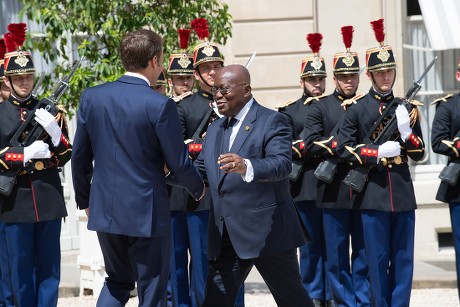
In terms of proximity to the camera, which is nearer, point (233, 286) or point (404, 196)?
point (233, 286)

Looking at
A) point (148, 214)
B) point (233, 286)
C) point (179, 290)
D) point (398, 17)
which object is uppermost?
point (398, 17)

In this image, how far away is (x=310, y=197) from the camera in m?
9.48

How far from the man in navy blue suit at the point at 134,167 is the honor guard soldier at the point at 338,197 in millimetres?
2699

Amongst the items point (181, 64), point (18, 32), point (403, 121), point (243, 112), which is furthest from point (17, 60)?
point (403, 121)

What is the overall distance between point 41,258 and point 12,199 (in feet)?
1.54

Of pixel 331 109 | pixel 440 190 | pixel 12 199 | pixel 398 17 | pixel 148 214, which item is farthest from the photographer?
pixel 398 17

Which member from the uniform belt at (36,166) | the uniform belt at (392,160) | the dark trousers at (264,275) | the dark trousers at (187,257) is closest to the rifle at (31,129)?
the uniform belt at (36,166)

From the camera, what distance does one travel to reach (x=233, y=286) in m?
6.62

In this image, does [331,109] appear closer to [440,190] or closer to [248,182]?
[440,190]

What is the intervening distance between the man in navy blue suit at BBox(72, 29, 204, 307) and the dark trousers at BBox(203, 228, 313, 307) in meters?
0.37

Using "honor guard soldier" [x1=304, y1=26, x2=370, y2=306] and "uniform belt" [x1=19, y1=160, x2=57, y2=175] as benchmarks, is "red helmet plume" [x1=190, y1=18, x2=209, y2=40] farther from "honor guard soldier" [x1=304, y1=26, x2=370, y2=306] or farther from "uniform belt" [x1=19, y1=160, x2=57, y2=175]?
"uniform belt" [x1=19, y1=160, x2=57, y2=175]

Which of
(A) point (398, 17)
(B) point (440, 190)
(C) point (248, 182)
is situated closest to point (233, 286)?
(C) point (248, 182)

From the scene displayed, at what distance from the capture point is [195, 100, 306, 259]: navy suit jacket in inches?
257

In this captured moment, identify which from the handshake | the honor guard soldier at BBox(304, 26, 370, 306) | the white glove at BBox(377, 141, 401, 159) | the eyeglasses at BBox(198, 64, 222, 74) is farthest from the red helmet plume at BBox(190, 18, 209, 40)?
the white glove at BBox(377, 141, 401, 159)
